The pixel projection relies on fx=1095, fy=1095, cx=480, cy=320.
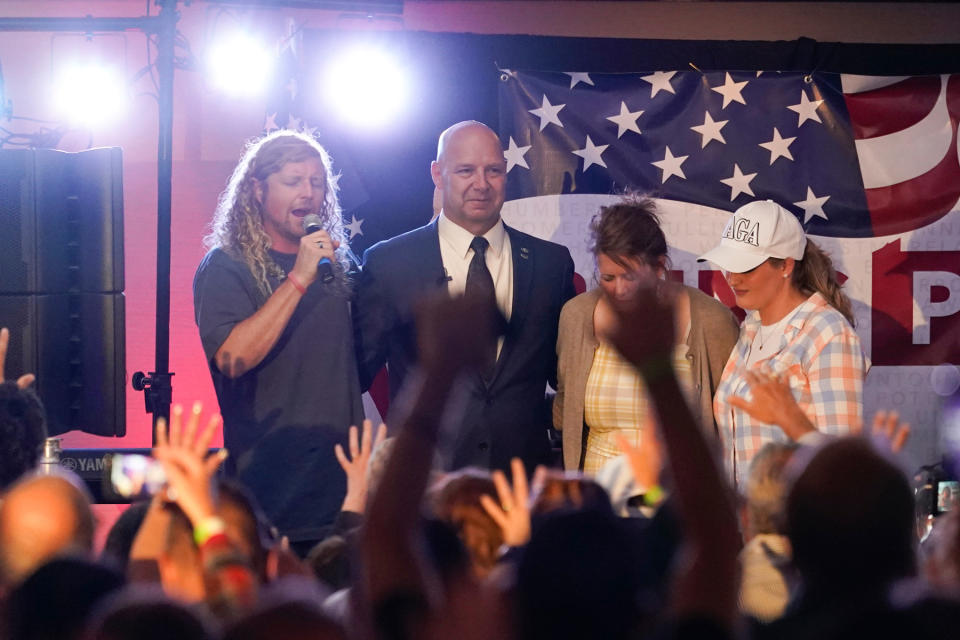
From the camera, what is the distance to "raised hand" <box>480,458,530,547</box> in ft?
6.10

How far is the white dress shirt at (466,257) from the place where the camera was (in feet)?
12.3

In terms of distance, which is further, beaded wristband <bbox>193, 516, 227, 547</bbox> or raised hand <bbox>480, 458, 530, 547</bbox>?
raised hand <bbox>480, 458, 530, 547</bbox>

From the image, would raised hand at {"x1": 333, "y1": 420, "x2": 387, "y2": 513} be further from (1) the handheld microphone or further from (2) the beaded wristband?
(1) the handheld microphone

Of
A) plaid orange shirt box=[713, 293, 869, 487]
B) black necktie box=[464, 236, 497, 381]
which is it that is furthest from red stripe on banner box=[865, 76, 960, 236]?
black necktie box=[464, 236, 497, 381]

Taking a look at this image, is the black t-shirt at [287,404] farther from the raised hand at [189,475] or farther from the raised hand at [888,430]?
the raised hand at [888,430]

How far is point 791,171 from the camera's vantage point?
4930mm

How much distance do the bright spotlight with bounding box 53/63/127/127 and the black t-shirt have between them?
1.56 m

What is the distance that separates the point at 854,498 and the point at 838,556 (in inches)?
2.9

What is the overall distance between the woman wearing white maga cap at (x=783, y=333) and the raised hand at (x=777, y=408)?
0.38 meters

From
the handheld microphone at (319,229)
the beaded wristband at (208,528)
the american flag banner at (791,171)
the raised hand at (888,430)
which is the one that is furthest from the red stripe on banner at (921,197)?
the beaded wristband at (208,528)

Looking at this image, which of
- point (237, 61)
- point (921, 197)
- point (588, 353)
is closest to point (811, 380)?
point (588, 353)

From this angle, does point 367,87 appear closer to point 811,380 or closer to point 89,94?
→ point 89,94

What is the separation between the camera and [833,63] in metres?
4.95

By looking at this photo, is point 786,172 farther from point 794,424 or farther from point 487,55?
point 794,424
